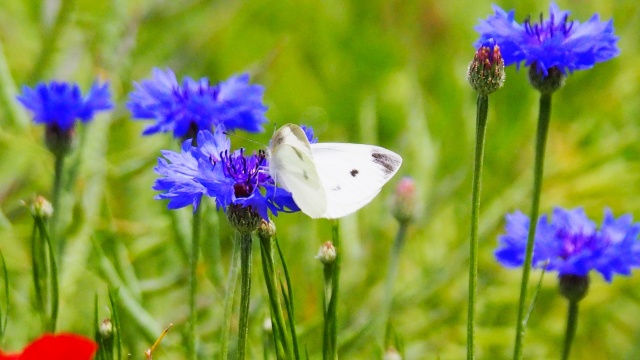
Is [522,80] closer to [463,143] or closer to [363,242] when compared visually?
[463,143]

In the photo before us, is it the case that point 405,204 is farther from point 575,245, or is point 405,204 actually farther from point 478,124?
point 478,124

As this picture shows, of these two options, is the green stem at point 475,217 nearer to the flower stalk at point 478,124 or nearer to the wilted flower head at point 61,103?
the flower stalk at point 478,124

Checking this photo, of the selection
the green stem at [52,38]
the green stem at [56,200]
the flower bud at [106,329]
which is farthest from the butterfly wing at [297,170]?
the green stem at [52,38]

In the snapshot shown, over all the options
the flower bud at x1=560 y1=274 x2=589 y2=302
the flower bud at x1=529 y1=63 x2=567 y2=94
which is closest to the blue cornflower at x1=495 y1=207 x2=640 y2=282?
the flower bud at x1=560 y1=274 x2=589 y2=302

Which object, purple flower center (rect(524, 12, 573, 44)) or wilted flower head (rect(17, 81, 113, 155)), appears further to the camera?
wilted flower head (rect(17, 81, 113, 155))

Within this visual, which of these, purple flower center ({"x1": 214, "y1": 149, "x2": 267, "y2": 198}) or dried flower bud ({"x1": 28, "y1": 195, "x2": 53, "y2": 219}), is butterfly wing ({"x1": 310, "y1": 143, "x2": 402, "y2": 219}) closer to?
purple flower center ({"x1": 214, "y1": 149, "x2": 267, "y2": 198})

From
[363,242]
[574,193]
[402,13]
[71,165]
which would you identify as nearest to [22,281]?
[71,165]
